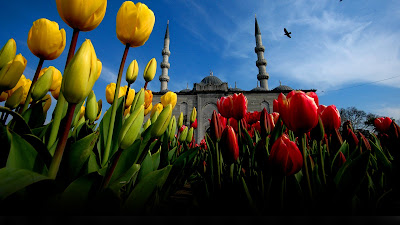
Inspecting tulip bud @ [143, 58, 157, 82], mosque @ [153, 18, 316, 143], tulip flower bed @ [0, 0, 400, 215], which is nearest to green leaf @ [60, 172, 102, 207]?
tulip flower bed @ [0, 0, 400, 215]

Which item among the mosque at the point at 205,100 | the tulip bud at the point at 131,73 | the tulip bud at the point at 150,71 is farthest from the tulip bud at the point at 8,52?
the mosque at the point at 205,100

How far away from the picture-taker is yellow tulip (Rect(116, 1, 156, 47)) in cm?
78

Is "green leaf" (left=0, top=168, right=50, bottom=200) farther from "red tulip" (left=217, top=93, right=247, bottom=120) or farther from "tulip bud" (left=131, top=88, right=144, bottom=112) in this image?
"red tulip" (left=217, top=93, right=247, bottom=120)

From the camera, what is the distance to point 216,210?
2.85 feet

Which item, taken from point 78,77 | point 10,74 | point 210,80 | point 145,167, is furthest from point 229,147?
point 210,80

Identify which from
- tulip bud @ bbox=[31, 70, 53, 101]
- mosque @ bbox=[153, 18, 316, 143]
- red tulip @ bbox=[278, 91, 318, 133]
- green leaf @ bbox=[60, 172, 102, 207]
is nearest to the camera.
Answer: green leaf @ bbox=[60, 172, 102, 207]

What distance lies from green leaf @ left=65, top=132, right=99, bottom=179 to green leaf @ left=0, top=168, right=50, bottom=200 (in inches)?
8.5

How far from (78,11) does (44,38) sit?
1.17ft

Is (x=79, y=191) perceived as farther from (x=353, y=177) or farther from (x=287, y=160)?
(x=353, y=177)

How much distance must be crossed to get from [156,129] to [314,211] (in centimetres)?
68

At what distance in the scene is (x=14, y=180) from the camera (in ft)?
1.30

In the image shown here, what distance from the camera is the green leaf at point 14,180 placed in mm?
372

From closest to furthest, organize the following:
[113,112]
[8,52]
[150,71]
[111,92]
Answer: [113,112] → [8,52] → [150,71] → [111,92]

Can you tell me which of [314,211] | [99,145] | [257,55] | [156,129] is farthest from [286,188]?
[257,55]
